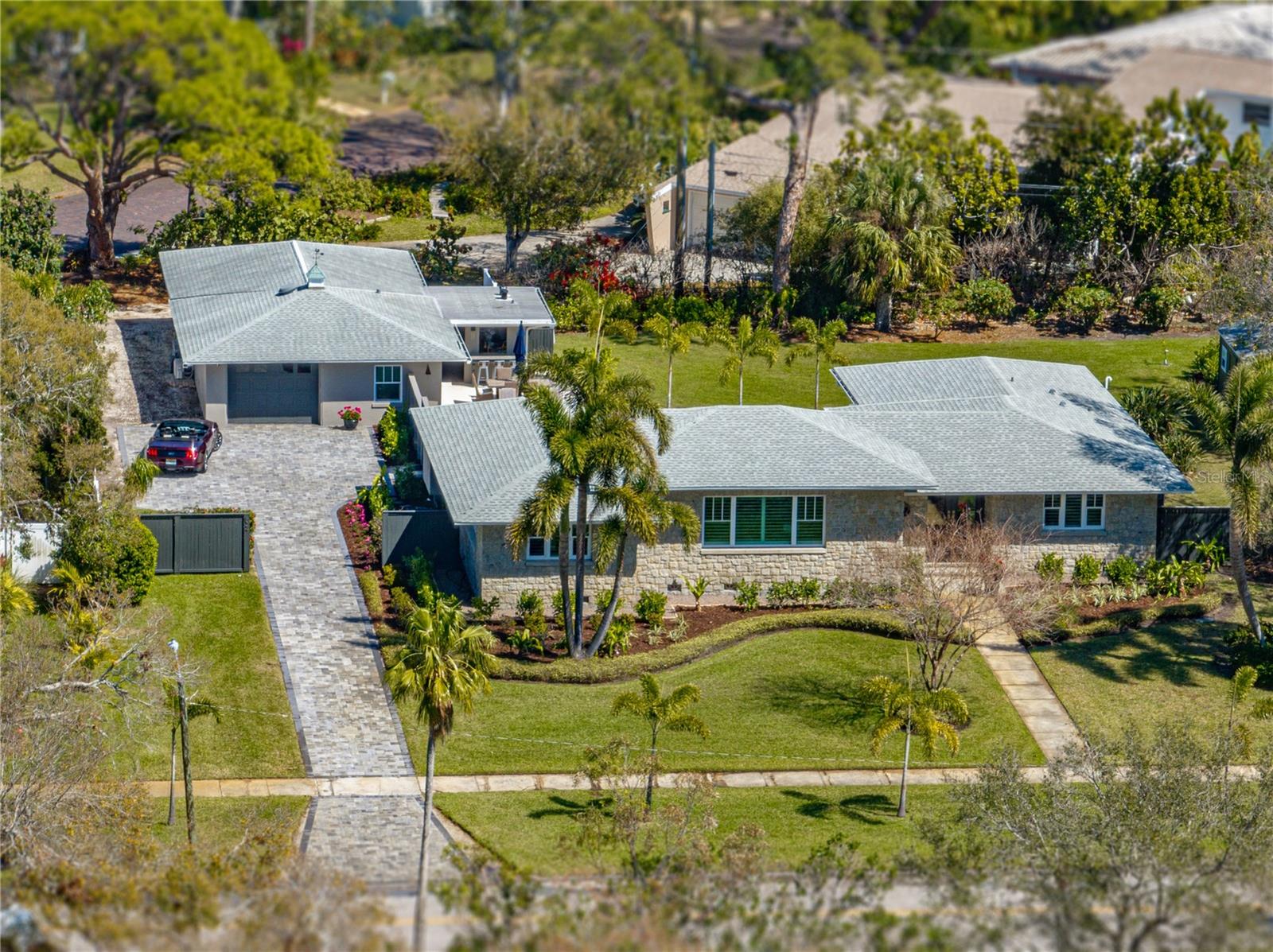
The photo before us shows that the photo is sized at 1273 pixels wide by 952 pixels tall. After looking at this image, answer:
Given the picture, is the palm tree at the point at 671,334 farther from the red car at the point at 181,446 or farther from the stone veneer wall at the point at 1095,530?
the red car at the point at 181,446

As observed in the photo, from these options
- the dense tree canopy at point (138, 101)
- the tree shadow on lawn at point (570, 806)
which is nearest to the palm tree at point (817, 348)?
the dense tree canopy at point (138, 101)

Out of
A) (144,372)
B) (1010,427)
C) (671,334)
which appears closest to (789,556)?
(1010,427)

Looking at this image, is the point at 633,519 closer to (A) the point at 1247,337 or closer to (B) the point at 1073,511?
(B) the point at 1073,511

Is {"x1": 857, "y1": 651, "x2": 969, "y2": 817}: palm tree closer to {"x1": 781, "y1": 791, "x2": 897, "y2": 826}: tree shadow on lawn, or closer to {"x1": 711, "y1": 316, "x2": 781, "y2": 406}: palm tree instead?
{"x1": 781, "y1": 791, "x2": 897, "y2": 826}: tree shadow on lawn

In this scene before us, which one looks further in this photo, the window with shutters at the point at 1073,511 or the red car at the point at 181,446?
the red car at the point at 181,446

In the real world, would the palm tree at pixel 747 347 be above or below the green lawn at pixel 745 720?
above

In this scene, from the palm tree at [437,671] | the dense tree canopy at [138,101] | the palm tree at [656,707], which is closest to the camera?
the palm tree at [437,671]

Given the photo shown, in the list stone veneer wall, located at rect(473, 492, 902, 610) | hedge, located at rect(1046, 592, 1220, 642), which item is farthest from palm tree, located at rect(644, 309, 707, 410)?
hedge, located at rect(1046, 592, 1220, 642)
